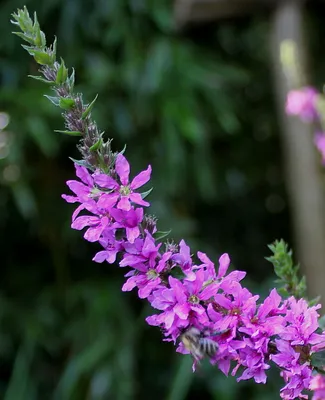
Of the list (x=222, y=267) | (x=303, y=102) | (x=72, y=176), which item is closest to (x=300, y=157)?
(x=303, y=102)

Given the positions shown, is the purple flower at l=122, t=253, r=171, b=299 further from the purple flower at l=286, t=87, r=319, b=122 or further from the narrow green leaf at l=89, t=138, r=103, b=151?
the purple flower at l=286, t=87, r=319, b=122

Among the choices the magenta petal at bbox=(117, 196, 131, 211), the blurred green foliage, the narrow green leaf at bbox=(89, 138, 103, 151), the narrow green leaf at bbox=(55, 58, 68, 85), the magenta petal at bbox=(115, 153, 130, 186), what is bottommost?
the blurred green foliage

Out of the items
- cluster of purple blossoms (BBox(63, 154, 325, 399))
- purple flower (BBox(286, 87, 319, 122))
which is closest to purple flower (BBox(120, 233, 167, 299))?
cluster of purple blossoms (BBox(63, 154, 325, 399))

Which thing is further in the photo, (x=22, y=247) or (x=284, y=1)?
(x=22, y=247)

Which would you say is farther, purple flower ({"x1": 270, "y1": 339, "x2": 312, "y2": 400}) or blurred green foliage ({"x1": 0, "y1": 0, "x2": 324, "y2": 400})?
blurred green foliage ({"x1": 0, "y1": 0, "x2": 324, "y2": 400})

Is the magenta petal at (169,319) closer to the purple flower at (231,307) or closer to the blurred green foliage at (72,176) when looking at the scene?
the purple flower at (231,307)

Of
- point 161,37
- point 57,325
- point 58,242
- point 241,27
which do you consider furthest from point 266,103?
point 57,325

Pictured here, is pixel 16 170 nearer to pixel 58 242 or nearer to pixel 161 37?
pixel 58 242

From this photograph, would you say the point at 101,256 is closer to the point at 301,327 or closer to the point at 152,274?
the point at 152,274
